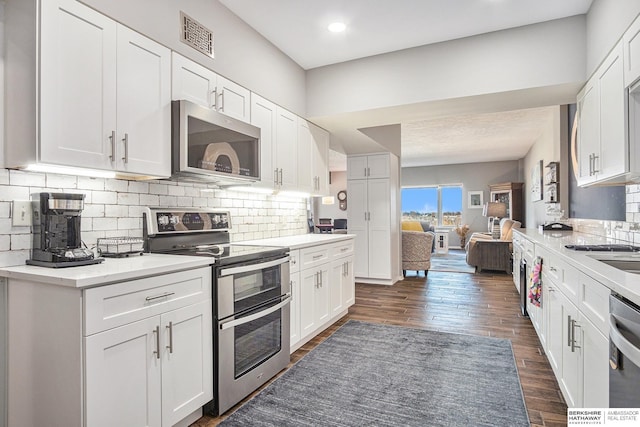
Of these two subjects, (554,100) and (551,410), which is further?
(554,100)

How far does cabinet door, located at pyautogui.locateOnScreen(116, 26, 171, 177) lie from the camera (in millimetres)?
1896

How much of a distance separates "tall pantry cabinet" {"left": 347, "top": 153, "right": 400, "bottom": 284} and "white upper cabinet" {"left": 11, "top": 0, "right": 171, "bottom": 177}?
3.91 metres

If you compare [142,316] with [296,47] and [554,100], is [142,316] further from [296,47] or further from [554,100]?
[554,100]

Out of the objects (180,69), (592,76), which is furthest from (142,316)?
(592,76)

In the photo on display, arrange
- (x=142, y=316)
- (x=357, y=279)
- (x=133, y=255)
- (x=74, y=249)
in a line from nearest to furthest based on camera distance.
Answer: (x=142, y=316)
(x=74, y=249)
(x=133, y=255)
(x=357, y=279)

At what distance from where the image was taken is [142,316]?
1.58m

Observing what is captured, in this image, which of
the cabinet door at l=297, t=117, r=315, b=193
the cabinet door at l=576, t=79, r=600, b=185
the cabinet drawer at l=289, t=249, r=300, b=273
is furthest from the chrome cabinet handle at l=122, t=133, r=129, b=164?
the cabinet door at l=576, t=79, r=600, b=185

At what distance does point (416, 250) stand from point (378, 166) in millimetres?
1691

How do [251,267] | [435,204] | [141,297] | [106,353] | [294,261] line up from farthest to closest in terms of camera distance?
[435,204], [294,261], [251,267], [141,297], [106,353]

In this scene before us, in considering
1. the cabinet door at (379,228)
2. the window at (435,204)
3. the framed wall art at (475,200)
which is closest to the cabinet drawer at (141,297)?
the cabinet door at (379,228)

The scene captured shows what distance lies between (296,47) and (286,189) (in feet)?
4.23

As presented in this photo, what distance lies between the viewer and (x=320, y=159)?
4.02 metres

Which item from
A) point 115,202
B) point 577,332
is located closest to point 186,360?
point 115,202

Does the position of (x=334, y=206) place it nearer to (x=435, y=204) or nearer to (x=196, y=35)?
(x=435, y=204)
